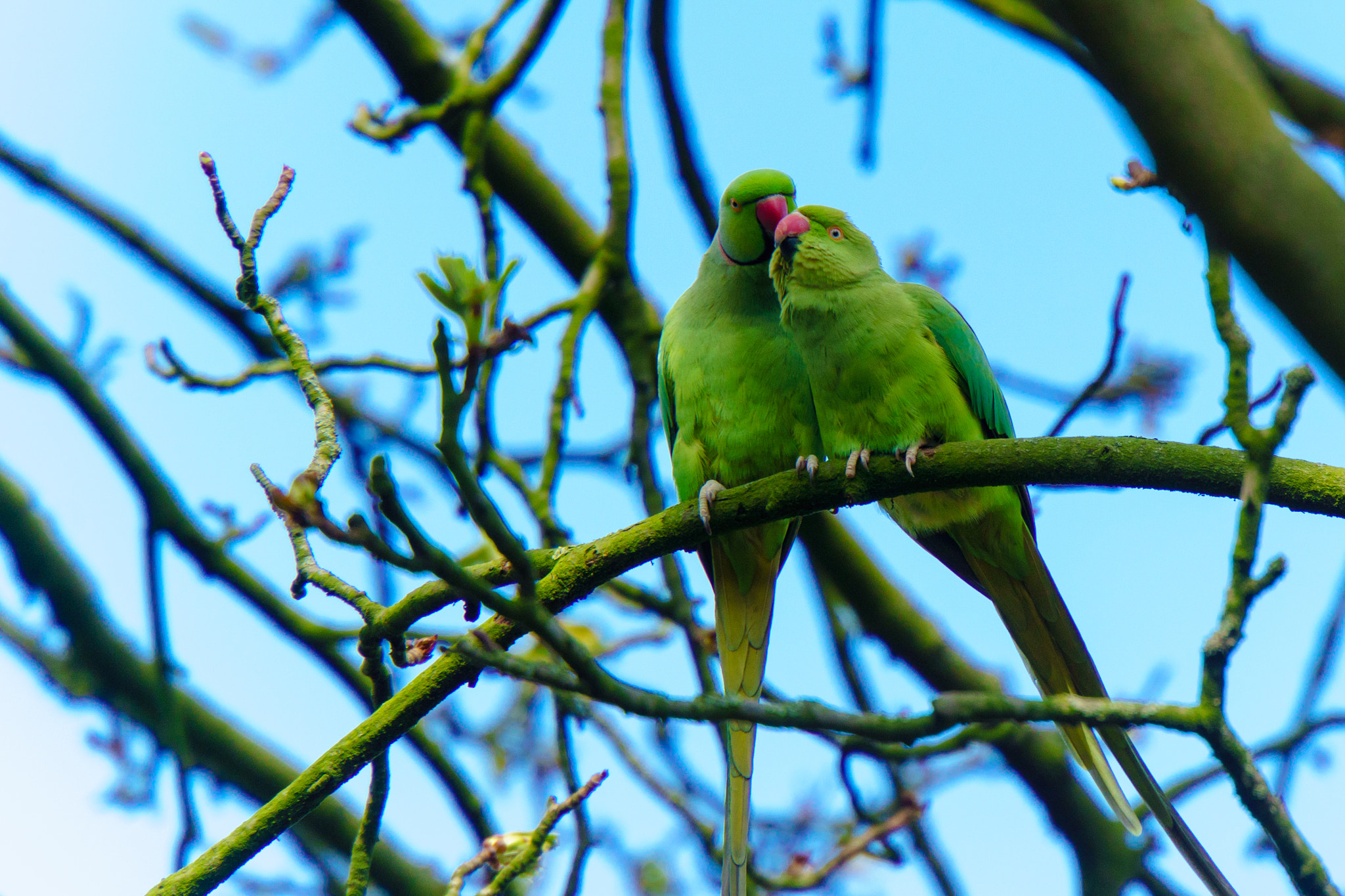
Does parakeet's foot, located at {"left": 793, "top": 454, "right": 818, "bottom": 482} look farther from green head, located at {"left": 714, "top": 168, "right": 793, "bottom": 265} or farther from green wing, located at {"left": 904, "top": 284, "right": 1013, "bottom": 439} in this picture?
green head, located at {"left": 714, "top": 168, "right": 793, "bottom": 265}

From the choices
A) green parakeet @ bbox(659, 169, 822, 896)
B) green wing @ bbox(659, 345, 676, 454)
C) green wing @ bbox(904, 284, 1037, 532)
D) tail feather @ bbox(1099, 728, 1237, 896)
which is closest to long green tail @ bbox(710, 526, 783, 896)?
green parakeet @ bbox(659, 169, 822, 896)

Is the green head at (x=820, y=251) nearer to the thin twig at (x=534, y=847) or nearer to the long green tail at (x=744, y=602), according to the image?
the long green tail at (x=744, y=602)

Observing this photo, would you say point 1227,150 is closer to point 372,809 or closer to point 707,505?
point 707,505

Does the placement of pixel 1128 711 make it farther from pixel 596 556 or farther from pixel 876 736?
pixel 596 556

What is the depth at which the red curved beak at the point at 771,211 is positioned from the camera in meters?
3.86

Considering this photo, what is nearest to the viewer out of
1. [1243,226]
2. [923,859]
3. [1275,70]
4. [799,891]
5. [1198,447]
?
[1243,226]

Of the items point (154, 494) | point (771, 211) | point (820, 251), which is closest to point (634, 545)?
point (820, 251)

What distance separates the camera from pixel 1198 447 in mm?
2076

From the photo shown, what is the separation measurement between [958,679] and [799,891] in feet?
4.99

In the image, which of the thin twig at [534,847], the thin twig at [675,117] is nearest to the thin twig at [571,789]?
the thin twig at [534,847]

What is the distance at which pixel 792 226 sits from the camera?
11.5ft

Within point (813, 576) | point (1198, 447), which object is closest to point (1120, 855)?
point (813, 576)

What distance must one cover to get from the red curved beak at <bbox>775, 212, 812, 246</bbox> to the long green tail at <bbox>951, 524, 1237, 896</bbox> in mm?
1111

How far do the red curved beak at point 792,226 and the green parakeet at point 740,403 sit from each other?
1.02 ft
